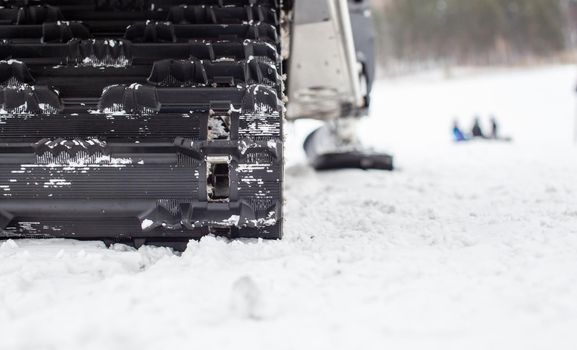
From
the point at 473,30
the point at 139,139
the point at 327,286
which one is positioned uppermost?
the point at 473,30

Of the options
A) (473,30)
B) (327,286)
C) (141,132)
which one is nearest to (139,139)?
(141,132)

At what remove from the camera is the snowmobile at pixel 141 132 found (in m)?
1.80

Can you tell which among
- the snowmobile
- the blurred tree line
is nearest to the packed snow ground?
the snowmobile

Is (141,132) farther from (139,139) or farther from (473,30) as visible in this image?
(473,30)

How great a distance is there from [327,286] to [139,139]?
2.86ft

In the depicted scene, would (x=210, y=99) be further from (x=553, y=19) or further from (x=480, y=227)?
(x=553, y=19)

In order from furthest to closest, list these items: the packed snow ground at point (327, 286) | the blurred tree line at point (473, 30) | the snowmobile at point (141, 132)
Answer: the blurred tree line at point (473, 30) < the snowmobile at point (141, 132) < the packed snow ground at point (327, 286)

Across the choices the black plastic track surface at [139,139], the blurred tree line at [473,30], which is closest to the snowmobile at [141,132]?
the black plastic track surface at [139,139]

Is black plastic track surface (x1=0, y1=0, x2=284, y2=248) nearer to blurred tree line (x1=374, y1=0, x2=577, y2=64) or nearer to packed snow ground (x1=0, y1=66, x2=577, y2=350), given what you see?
packed snow ground (x1=0, y1=66, x2=577, y2=350)

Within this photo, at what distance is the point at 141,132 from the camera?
1.88 m

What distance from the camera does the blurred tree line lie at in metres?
39.8

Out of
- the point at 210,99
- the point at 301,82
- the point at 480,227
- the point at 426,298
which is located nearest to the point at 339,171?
the point at 301,82

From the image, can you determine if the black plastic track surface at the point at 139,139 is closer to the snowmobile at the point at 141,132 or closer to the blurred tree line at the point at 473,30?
the snowmobile at the point at 141,132

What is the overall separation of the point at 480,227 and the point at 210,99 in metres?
1.21
